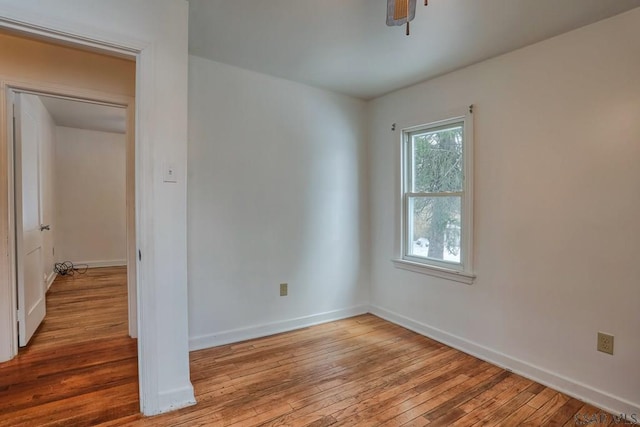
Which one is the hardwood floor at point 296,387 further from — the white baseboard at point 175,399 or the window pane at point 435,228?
the window pane at point 435,228

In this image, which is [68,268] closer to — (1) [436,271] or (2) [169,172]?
(2) [169,172]

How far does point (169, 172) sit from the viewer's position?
1905mm

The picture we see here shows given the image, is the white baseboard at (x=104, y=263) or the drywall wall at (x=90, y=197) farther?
the white baseboard at (x=104, y=263)

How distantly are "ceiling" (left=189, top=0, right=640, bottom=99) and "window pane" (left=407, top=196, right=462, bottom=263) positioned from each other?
45.6 inches

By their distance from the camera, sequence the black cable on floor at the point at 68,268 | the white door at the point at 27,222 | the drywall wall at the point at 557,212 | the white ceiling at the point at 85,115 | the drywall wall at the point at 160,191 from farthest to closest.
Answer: the black cable on floor at the point at 68,268, the white ceiling at the point at 85,115, the white door at the point at 27,222, the drywall wall at the point at 557,212, the drywall wall at the point at 160,191

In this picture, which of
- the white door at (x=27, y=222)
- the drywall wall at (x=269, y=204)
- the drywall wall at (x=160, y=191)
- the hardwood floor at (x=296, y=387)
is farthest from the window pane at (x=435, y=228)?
the white door at (x=27, y=222)

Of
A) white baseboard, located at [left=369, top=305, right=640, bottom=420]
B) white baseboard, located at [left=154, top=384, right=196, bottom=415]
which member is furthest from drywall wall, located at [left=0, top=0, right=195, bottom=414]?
white baseboard, located at [left=369, top=305, right=640, bottom=420]

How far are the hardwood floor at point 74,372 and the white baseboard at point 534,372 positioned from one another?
239 centimetres

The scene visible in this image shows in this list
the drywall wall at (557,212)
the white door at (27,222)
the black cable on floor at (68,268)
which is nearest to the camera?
the drywall wall at (557,212)

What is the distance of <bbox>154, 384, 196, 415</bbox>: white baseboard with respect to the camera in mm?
1894

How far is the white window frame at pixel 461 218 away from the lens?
107 inches

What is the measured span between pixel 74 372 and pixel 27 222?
141 cm

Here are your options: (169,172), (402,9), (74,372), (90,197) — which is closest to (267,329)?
(74,372)

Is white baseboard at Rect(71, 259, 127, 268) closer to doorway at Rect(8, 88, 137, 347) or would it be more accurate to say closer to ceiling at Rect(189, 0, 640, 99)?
doorway at Rect(8, 88, 137, 347)
